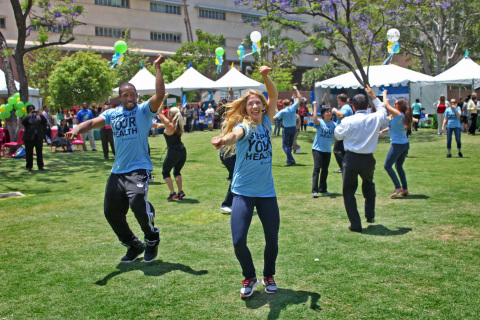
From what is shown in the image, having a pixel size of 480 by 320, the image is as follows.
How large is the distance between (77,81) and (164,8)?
2761 centimetres

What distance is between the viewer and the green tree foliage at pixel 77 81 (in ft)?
85.1

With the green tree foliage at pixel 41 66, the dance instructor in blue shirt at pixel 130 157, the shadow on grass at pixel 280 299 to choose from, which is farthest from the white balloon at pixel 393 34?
the green tree foliage at pixel 41 66

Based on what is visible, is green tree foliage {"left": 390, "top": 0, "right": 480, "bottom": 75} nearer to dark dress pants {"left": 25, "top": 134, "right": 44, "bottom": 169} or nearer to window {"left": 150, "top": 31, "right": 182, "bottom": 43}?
window {"left": 150, "top": 31, "right": 182, "bottom": 43}

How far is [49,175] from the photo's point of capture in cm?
1338

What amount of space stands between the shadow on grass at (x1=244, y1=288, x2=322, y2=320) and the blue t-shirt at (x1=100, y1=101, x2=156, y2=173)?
203 cm

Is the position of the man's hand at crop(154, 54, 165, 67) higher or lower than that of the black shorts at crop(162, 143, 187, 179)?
higher

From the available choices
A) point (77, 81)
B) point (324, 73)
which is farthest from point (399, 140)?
point (324, 73)

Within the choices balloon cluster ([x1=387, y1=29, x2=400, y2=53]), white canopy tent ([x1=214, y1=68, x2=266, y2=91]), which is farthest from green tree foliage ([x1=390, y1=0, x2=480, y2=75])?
white canopy tent ([x1=214, y1=68, x2=266, y2=91])

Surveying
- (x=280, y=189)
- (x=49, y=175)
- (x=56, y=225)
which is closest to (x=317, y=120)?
(x=280, y=189)

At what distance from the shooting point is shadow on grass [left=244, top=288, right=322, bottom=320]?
4188 millimetres

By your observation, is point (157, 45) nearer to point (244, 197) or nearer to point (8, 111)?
point (8, 111)

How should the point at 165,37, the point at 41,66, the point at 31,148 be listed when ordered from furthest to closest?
1. the point at 165,37
2. the point at 41,66
3. the point at 31,148

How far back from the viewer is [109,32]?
4684 cm

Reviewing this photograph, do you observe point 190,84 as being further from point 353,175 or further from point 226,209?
point 353,175
